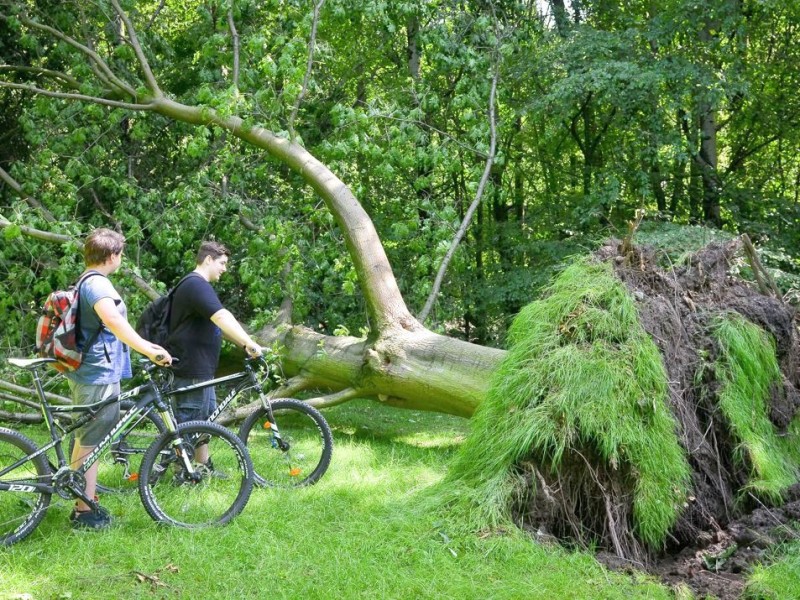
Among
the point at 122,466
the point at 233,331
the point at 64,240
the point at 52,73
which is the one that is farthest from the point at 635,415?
the point at 52,73

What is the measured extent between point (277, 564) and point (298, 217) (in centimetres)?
628

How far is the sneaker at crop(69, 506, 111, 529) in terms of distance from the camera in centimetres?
503

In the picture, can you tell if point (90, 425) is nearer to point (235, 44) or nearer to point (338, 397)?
point (338, 397)

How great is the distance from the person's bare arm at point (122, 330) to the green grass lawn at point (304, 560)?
3.51 ft

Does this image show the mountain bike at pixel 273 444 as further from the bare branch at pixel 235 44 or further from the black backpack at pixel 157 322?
the bare branch at pixel 235 44

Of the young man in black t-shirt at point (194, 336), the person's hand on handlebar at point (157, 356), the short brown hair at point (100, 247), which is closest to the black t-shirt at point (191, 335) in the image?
the young man in black t-shirt at point (194, 336)

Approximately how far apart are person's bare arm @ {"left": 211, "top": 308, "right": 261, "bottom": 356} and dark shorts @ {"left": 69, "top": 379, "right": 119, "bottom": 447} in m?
0.88

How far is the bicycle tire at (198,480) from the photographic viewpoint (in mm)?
5051

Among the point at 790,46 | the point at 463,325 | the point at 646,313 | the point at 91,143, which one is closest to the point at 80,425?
the point at 646,313

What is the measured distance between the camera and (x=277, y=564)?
457cm

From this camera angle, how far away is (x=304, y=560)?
4.63m

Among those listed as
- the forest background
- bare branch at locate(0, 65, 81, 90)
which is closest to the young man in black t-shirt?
the forest background

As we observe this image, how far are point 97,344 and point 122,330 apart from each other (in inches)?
14.8

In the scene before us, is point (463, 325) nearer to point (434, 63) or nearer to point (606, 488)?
point (434, 63)
